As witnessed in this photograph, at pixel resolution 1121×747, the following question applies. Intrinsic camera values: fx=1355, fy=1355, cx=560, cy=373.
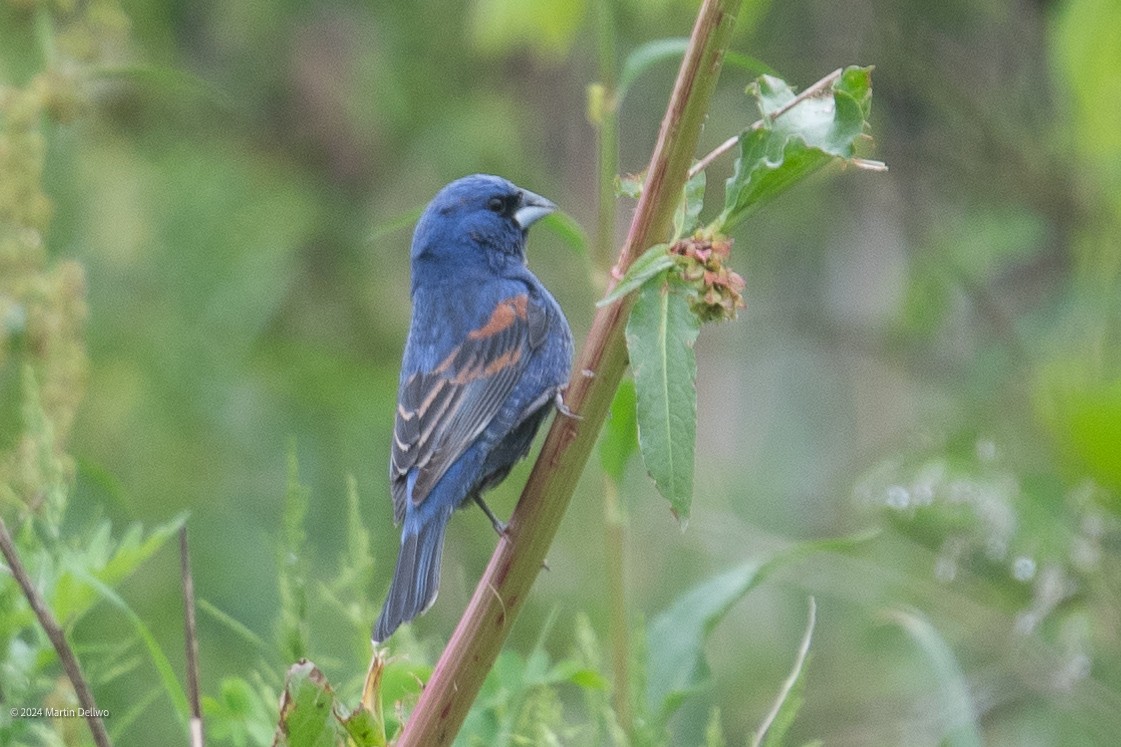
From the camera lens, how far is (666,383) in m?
1.14

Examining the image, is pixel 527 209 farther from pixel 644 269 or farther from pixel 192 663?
pixel 192 663

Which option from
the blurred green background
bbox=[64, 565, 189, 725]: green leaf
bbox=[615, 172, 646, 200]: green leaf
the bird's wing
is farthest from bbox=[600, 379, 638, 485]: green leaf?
the blurred green background

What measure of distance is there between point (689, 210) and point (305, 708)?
1.72 ft

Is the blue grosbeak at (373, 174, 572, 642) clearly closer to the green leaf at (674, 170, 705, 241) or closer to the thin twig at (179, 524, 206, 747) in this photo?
the thin twig at (179, 524, 206, 747)

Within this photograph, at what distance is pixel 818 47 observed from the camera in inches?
172

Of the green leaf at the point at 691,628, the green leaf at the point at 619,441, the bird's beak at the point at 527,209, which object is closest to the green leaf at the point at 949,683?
the green leaf at the point at 691,628

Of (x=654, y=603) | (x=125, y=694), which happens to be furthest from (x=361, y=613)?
(x=654, y=603)

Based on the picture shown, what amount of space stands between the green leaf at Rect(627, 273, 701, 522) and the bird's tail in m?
0.51

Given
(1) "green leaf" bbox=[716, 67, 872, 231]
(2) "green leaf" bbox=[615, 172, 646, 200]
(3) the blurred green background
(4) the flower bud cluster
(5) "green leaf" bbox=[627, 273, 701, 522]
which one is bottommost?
(3) the blurred green background

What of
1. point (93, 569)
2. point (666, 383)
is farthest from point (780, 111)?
point (93, 569)

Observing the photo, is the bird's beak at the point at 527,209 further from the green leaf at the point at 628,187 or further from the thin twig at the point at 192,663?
the thin twig at the point at 192,663

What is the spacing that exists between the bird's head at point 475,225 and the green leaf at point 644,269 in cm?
166

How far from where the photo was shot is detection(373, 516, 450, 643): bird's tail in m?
1.57

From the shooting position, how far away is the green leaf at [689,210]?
117cm
